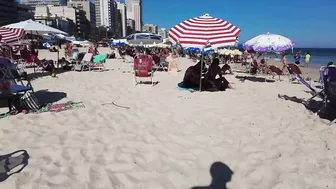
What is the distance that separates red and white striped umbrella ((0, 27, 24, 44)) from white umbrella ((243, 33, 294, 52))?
7.19 meters

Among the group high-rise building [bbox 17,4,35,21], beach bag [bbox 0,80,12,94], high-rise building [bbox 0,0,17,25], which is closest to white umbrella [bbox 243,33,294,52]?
beach bag [bbox 0,80,12,94]

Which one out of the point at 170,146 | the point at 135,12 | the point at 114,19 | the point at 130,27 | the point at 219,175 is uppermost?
the point at 135,12

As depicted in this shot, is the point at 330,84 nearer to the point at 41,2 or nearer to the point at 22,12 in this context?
the point at 22,12

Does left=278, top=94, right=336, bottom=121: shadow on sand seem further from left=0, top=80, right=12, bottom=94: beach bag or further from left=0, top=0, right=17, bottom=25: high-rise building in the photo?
left=0, top=0, right=17, bottom=25: high-rise building

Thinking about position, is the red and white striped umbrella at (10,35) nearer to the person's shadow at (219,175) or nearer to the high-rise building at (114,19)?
the person's shadow at (219,175)

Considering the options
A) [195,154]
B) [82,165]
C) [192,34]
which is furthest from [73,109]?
[192,34]

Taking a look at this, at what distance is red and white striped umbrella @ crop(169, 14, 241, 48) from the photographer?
225 inches

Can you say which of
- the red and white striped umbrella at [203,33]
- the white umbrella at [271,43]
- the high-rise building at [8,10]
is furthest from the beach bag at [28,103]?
the high-rise building at [8,10]

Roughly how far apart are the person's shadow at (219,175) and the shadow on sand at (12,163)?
5.82 feet

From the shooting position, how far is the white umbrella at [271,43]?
7668 mm

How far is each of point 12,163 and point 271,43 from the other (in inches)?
282

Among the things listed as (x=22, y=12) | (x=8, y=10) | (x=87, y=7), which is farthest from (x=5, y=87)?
(x=87, y=7)

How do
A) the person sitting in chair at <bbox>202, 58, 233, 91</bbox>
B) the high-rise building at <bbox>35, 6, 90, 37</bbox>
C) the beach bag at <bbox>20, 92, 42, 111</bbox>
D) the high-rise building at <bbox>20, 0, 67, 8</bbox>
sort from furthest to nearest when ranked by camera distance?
the high-rise building at <bbox>20, 0, 67, 8</bbox> → the high-rise building at <bbox>35, 6, 90, 37</bbox> → the person sitting in chair at <bbox>202, 58, 233, 91</bbox> → the beach bag at <bbox>20, 92, 42, 111</bbox>

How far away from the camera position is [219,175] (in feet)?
8.90
